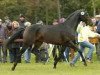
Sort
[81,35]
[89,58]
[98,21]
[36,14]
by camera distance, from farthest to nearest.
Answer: [36,14] < [98,21] < [89,58] < [81,35]

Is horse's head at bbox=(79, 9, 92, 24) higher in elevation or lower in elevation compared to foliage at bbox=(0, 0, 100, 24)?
higher

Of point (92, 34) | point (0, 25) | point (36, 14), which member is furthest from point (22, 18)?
point (36, 14)

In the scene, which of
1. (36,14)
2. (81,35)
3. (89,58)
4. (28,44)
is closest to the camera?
(28,44)

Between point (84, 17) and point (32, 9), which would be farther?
point (32, 9)

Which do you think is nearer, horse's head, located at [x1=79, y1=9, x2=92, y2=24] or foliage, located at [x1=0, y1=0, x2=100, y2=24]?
horse's head, located at [x1=79, y1=9, x2=92, y2=24]

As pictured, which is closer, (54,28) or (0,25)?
(54,28)

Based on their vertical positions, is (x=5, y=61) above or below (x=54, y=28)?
below

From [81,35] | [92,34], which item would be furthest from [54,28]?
[92,34]

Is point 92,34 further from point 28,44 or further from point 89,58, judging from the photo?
point 28,44

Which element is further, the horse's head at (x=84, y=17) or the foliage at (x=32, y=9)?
the foliage at (x=32, y=9)

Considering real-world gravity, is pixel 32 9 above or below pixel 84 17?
below

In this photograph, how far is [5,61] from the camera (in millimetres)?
23156

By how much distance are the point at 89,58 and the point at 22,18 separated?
381 centimetres

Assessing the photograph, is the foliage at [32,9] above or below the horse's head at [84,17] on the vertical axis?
below
